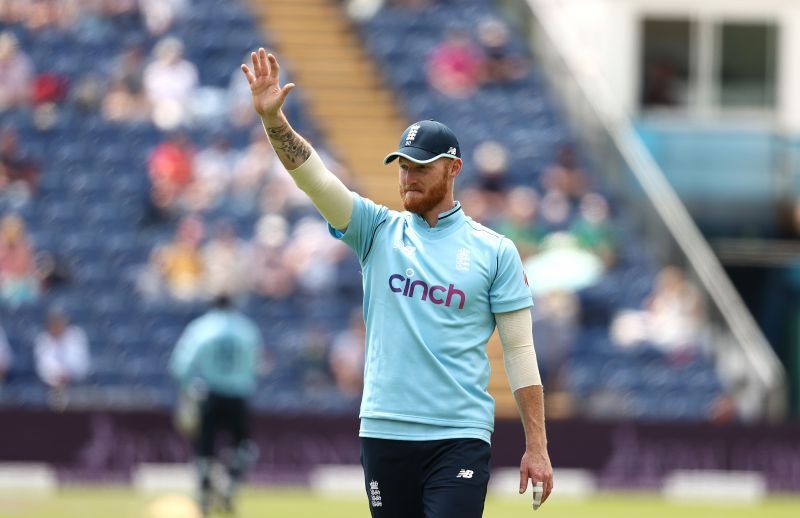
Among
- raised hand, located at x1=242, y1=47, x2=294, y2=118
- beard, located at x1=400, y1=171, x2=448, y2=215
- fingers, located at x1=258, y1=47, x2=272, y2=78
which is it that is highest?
fingers, located at x1=258, y1=47, x2=272, y2=78

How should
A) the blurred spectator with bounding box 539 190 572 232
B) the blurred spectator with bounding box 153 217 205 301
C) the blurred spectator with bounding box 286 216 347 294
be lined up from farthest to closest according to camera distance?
1. the blurred spectator with bounding box 539 190 572 232
2. the blurred spectator with bounding box 286 216 347 294
3. the blurred spectator with bounding box 153 217 205 301

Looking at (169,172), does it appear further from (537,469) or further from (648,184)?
(537,469)

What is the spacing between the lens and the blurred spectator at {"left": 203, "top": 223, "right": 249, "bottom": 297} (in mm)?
21641

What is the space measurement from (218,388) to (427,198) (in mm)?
9788

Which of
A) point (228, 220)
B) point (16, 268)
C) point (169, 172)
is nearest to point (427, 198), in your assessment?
point (16, 268)

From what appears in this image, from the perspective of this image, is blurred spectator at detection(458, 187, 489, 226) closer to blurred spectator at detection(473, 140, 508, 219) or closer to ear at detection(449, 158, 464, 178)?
blurred spectator at detection(473, 140, 508, 219)

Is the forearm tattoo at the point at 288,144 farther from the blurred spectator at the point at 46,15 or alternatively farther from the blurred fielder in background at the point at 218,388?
the blurred spectator at the point at 46,15

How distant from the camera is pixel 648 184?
80.6ft

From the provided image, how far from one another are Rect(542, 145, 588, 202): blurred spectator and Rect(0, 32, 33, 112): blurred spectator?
715cm

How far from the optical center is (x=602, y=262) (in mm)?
23531

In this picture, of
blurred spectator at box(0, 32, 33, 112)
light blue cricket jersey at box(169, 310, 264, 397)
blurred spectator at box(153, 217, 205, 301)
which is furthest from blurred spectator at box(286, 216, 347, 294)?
light blue cricket jersey at box(169, 310, 264, 397)

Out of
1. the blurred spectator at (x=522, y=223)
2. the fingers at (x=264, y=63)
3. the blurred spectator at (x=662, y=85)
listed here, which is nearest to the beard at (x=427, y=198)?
the fingers at (x=264, y=63)

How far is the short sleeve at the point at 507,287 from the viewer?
7113 mm

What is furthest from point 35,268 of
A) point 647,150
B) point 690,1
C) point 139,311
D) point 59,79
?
point 690,1
